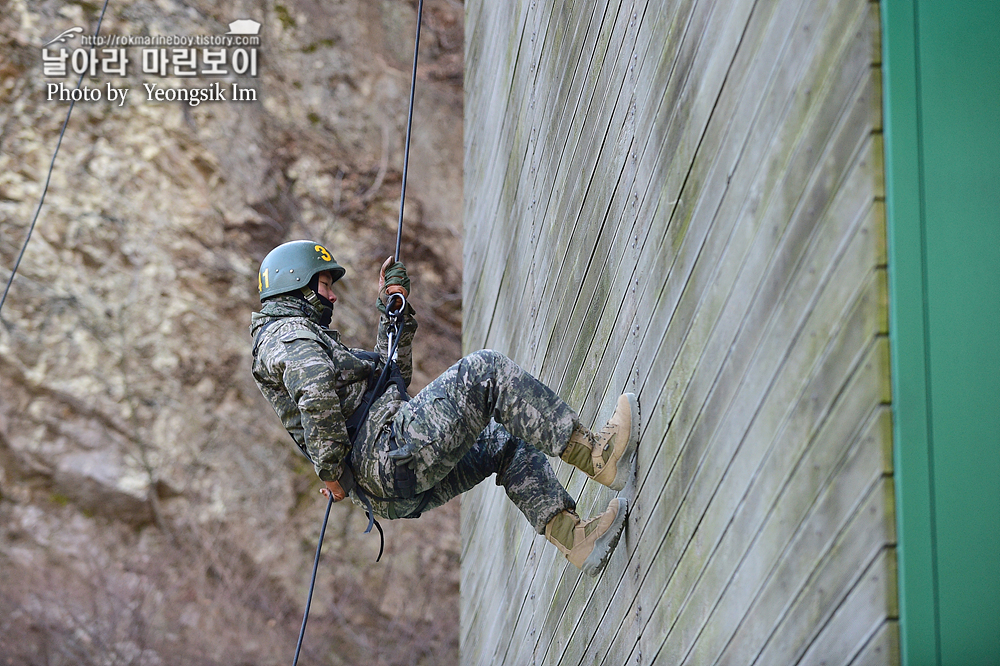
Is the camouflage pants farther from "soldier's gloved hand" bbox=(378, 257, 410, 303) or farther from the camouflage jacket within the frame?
"soldier's gloved hand" bbox=(378, 257, 410, 303)

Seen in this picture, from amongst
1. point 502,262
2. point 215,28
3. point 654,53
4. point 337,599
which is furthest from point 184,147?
point 654,53

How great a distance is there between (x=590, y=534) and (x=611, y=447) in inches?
15.6

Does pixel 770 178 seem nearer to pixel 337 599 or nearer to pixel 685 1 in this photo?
pixel 685 1

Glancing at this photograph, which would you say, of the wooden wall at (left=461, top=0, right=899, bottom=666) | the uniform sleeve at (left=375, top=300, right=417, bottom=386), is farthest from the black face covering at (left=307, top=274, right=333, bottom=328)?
the wooden wall at (left=461, top=0, right=899, bottom=666)

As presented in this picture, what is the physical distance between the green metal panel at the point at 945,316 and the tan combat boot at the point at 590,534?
1741mm

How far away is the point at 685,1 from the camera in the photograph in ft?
11.9

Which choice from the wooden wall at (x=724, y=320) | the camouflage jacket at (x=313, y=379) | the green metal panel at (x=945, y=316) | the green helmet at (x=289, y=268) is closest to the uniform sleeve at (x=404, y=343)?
the camouflage jacket at (x=313, y=379)

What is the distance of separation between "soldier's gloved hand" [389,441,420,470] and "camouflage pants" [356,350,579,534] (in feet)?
0.04

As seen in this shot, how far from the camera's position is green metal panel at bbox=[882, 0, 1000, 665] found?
2393mm

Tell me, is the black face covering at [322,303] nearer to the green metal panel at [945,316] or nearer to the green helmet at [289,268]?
the green helmet at [289,268]

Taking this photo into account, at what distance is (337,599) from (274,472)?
1.69 metres

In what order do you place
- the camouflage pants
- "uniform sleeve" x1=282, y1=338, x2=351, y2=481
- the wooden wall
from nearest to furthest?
the wooden wall
the camouflage pants
"uniform sleeve" x1=282, y1=338, x2=351, y2=481

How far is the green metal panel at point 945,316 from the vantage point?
7.85ft

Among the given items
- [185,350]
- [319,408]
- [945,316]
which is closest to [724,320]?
[945,316]
